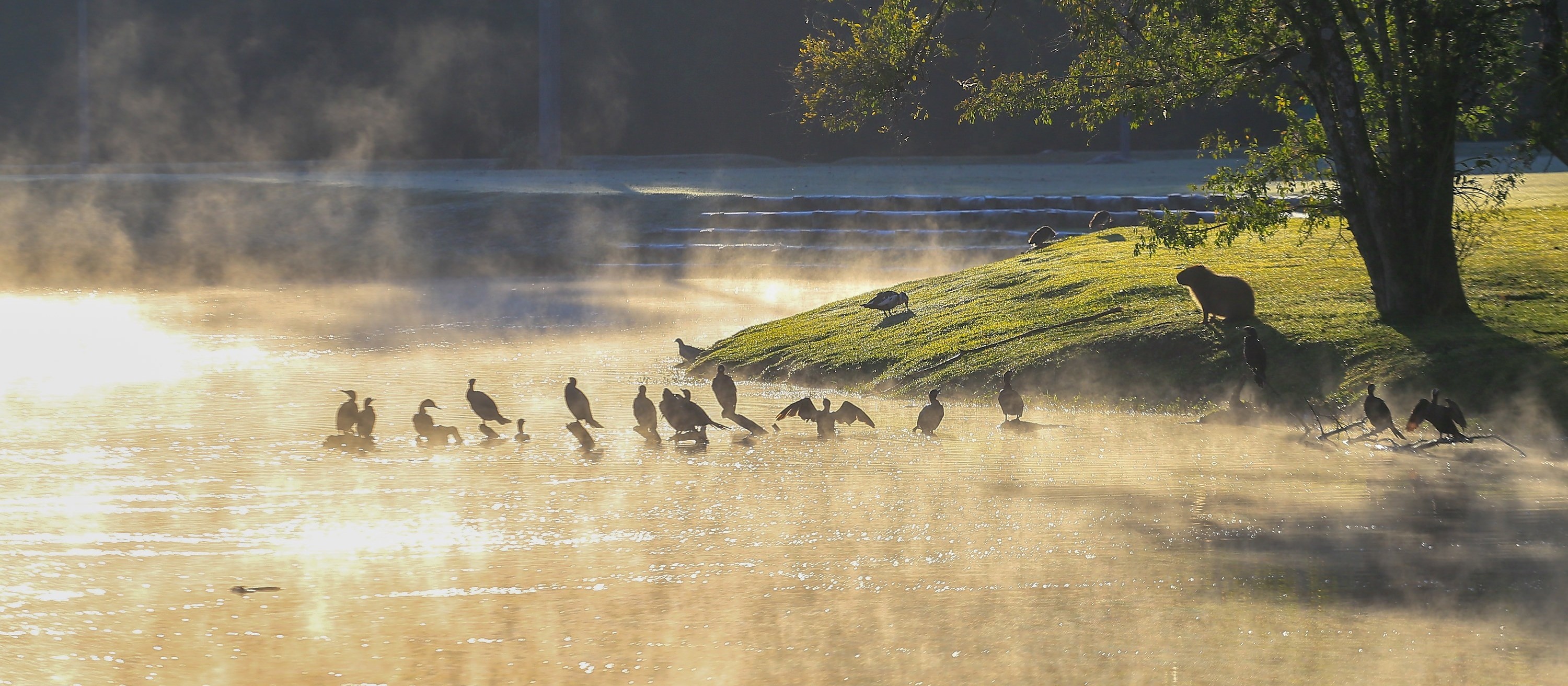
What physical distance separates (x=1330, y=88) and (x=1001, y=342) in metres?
3.36

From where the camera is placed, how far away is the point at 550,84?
133 ft

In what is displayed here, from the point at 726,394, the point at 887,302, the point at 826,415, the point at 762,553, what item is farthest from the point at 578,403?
the point at 887,302

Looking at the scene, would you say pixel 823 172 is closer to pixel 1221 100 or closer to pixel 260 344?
pixel 260 344

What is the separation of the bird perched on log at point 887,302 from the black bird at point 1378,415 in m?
6.50

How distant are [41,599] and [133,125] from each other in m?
41.7

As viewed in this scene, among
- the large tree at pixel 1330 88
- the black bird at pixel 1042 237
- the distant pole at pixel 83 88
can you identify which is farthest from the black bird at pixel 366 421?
the distant pole at pixel 83 88

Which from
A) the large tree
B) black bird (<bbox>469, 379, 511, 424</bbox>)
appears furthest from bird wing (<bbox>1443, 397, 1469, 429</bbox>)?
black bird (<bbox>469, 379, 511, 424</bbox>)

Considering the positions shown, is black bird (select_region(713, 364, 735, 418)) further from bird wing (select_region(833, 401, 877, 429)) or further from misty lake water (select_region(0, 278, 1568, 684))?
bird wing (select_region(833, 401, 877, 429))

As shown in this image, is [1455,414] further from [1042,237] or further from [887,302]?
[1042,237]

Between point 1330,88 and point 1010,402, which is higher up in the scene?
point 1330,88

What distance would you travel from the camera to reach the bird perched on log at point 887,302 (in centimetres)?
1552

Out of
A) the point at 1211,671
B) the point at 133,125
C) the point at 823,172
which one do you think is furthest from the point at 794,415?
the point at 133,125

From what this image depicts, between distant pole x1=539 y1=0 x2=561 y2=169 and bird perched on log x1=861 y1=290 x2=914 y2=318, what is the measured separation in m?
25.6

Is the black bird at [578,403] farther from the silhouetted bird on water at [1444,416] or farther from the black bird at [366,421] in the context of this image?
the silhouetted bird on water at [1444,416]
